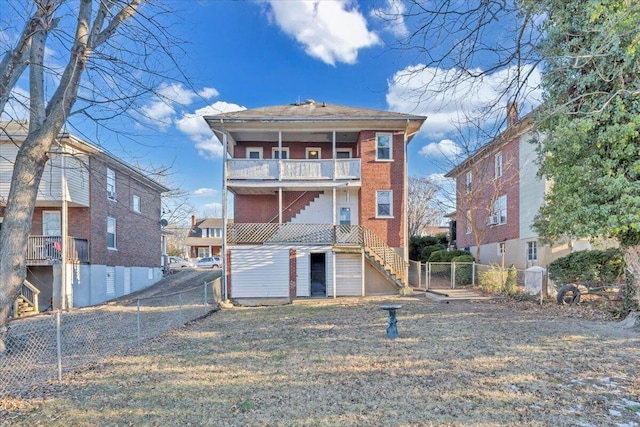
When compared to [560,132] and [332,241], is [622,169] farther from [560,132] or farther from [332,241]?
[332,241]

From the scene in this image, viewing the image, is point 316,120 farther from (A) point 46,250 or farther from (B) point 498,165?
(A) point 46,250

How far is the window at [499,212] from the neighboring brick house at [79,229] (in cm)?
1904

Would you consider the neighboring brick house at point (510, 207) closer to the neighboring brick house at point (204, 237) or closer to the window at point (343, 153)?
the window at point (343, 153)

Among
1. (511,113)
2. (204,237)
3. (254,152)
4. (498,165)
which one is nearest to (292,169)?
(254,152)

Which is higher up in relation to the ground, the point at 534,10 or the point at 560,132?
the point at 534,10

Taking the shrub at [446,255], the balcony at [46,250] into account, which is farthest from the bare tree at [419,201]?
the balcony at [46,250]

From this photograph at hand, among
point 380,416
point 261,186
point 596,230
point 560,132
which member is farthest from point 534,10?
point 261,186

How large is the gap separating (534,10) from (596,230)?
6.17 meters

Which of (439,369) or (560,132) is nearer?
(439,369)

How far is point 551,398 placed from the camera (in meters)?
4.86

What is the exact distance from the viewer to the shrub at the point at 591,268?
1292cm

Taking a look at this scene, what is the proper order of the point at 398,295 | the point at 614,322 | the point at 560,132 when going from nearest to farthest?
the point at 560,132 → the point at 614,322 → the point at 398,295

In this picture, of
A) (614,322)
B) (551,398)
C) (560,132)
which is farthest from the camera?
(614,322)

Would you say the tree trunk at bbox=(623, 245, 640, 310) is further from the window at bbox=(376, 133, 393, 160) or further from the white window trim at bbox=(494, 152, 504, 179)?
the white window trim at bbox=(494, 152, 504, 179)
